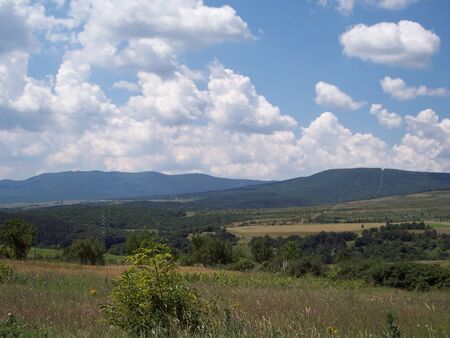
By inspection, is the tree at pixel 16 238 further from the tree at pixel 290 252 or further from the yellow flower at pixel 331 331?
the yellow flower at pixel 331 331

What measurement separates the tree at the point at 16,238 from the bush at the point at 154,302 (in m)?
39.6

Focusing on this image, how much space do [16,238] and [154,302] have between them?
41108mm

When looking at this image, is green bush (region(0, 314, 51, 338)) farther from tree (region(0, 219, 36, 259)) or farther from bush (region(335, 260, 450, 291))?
tree (region(0, 219, 36, 259))

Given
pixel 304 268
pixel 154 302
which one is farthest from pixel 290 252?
pixel 154 302

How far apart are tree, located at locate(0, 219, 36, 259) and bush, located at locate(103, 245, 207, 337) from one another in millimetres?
39588

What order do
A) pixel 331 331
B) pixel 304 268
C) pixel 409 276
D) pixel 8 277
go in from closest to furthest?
pixel 331 331 < pixel 8 277 < pixel 409 276 < pixel 304 268

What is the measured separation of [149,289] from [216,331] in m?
1.29

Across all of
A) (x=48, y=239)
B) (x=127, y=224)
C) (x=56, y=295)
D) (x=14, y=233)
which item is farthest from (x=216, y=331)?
(x=127, y=224)

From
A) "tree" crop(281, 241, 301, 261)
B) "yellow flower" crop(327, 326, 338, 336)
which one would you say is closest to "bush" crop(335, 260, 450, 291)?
"yellow flower" crop(327, 326, 338, 336)

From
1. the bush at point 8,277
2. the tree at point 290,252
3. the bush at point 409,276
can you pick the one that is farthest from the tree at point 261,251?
the bush at point 8,277

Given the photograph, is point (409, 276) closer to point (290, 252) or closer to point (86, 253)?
point (290, 252)

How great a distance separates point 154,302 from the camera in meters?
7.70

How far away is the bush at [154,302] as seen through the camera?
7.54 m

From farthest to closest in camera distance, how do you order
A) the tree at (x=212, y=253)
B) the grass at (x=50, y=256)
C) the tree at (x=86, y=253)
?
the tree at (x=212, y=253), the tree at (x=86, y=253), the grass at (x=50, y=256)
